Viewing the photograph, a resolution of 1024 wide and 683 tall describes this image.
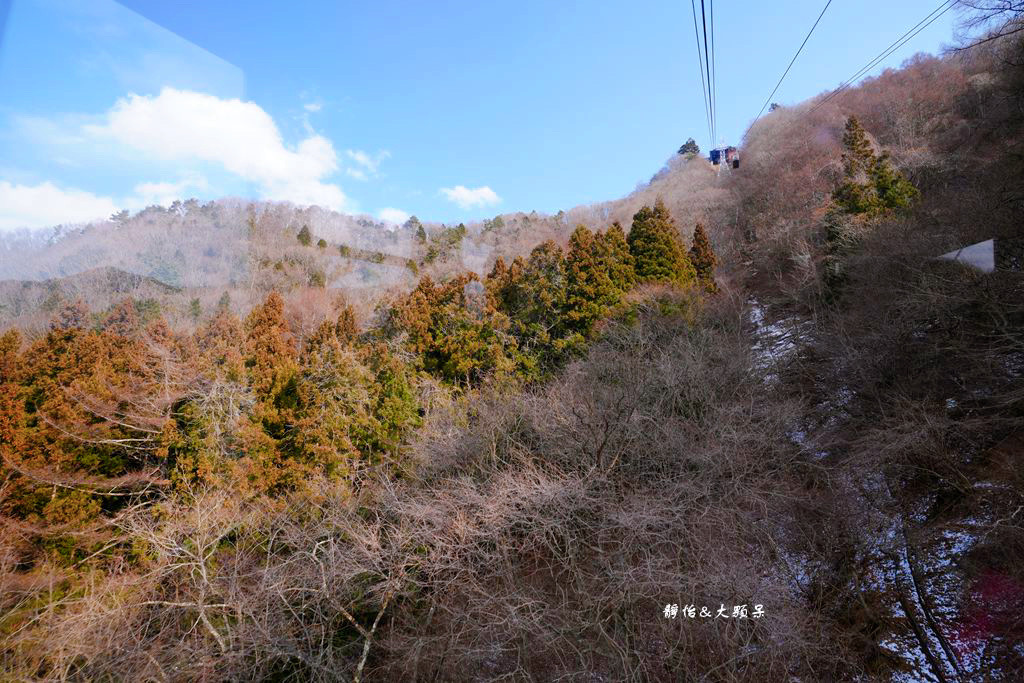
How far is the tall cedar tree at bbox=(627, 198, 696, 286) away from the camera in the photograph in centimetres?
1911

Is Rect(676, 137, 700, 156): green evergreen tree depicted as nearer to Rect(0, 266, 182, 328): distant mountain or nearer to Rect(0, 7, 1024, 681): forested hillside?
Rect(0, 7, 1024, 681): forested hillside

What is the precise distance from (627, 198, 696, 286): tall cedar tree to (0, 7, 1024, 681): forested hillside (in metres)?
0.18

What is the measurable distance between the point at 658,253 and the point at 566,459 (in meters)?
11.7

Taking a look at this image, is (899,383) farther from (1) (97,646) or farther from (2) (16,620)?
(2) (16,620)

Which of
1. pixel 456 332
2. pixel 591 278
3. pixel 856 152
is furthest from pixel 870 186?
pixel 456 332

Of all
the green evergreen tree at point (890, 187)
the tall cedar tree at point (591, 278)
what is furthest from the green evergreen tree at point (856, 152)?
the tall cedar tree at point (591, 278)

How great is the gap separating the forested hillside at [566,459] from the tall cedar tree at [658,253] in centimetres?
18

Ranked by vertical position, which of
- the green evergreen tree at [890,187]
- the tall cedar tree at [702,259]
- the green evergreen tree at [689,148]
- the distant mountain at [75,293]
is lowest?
the tall cedar tree at [702,259]

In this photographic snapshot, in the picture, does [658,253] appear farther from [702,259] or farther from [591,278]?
[702,259]

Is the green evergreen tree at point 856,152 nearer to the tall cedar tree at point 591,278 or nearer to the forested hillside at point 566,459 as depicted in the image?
the forested hillside at point 566,459

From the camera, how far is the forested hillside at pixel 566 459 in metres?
7.25

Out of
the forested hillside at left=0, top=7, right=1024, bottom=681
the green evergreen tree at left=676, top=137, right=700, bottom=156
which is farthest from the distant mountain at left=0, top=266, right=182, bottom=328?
the green evergreen tree at left=676, top=137, right=700, bottom=156

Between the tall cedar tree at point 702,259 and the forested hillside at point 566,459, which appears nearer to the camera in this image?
the forested hillside at point 566,459

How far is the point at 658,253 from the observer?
64.6 ft
